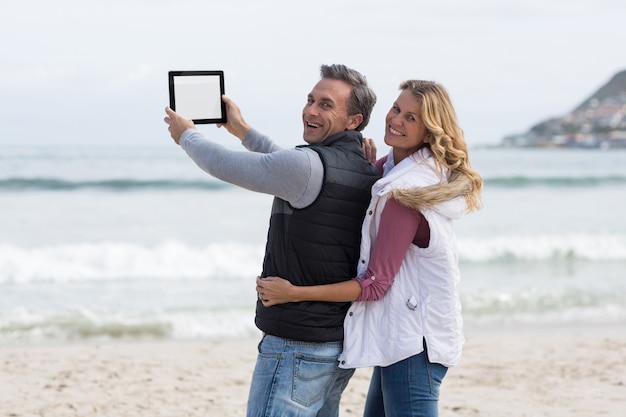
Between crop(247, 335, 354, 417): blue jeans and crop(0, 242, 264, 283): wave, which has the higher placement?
crop(247, 335, 354, 417): blue jeans

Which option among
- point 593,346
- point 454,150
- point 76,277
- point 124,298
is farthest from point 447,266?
point 76,277

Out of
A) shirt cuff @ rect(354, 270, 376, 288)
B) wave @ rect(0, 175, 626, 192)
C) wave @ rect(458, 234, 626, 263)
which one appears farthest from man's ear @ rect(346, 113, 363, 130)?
wave @ rect(0, 175, 626, 192)

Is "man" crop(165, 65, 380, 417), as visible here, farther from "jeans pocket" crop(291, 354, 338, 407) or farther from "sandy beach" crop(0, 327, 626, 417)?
"sandy beach" crop(0, 327, 626, 417)

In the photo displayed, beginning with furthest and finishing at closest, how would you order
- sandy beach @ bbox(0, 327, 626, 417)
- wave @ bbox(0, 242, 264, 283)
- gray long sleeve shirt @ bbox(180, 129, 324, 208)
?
wave @ bbox(0, 242, 264, 283)
sandy beach @ bbox(0, 327, 626, 417)
gray long sleeve shirt @ bbox(180, 129, 324, 208)

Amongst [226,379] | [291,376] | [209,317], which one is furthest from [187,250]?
[291,376]

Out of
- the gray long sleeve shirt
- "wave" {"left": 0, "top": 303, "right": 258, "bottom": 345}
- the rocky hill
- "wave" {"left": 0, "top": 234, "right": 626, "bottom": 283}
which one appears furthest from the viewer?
the rocky hill

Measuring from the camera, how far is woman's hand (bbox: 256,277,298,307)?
2.64 metres

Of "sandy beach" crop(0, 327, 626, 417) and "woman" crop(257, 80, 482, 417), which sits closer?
"woman" crop(257, 80, 482, 417)

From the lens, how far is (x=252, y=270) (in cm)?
1112

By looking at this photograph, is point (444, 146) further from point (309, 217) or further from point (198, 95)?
point (198, 95)

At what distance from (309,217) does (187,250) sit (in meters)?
9.80

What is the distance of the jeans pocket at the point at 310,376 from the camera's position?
8.84 feet

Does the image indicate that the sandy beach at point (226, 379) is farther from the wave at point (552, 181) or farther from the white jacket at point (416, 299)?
the wave at point (552, 181)

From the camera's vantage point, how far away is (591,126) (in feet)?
133
